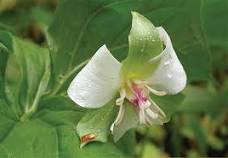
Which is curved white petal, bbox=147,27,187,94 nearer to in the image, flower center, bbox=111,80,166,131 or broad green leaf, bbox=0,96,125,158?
flower center, bbox=111,80,166,131

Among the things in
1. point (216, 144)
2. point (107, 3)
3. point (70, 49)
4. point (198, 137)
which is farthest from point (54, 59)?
point (216, 144)

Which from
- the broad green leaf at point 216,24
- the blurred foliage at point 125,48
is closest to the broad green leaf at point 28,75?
the blurred foliage at point 125,48

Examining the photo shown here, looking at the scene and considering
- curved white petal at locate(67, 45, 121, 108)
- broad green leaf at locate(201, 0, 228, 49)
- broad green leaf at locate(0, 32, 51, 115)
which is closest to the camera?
curved white petal at locate(67, 45, 121, 108)

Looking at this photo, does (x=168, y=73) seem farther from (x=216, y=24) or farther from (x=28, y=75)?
(x=216, y=24)

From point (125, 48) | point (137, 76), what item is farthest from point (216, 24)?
point (137, 76)

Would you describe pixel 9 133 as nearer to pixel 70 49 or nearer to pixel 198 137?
pixel 70 49

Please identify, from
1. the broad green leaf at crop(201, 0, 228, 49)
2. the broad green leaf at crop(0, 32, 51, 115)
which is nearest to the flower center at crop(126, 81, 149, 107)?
the broad green leaf at crop(0, 32, 51, 115)
